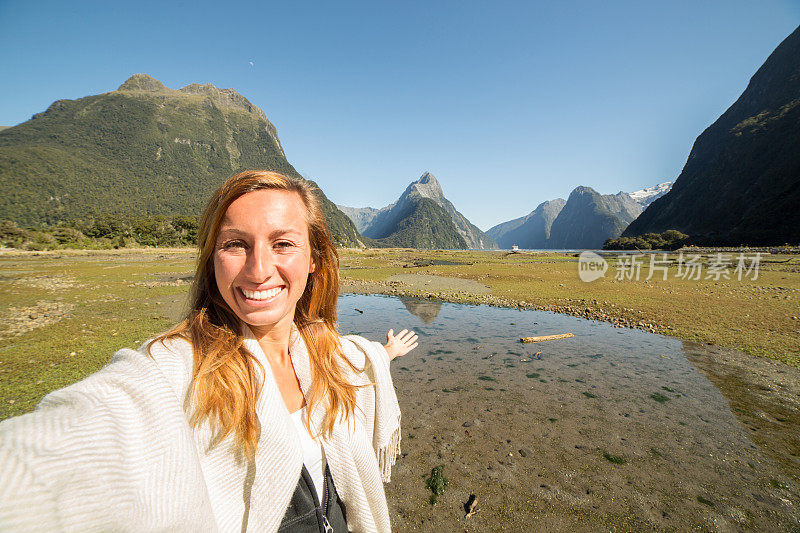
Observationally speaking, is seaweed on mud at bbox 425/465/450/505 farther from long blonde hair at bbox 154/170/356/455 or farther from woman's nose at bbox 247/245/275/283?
woman's nose at bbox 247/245/275/283

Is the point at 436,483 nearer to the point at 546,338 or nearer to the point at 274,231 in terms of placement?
the point at 274,231

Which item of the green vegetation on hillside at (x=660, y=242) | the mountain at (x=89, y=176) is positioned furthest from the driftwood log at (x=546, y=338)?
the green vegetation on hillside at (x=660, y=242)

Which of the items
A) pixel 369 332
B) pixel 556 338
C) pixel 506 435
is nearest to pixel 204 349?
pixel 506 435

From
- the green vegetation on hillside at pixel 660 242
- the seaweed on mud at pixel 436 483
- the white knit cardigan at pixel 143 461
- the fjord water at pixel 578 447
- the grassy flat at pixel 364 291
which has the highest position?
the green vegetation on hillside at pixel 660 242

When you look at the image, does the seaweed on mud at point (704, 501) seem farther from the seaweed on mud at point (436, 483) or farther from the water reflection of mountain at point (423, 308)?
the water reflection of mountain at point (423, 308)

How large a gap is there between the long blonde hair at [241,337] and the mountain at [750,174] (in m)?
105

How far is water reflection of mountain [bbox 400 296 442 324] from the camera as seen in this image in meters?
15.7

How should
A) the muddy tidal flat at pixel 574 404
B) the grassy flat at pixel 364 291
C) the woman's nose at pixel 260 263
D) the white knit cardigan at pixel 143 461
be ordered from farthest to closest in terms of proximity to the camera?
1. the grassy flat at pixel 364 291
2. the muddy tidal flat at pixel 574 404
3. the woman's nose at pixel 260 263
4. the white knit cardigan at pixel 143 461

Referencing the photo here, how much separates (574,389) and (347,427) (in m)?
8.00

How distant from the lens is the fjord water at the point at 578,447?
13.9 ft

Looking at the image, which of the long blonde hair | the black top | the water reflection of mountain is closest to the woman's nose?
the long blonde hair

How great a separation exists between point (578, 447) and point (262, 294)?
6.76m

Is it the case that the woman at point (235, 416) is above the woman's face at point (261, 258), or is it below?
below

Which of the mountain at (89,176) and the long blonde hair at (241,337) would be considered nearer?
the long blonde hair at (241,337)
